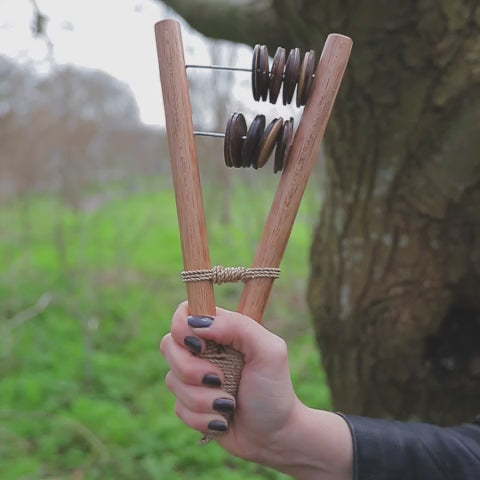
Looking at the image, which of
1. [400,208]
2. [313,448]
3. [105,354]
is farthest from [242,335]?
[105,354]

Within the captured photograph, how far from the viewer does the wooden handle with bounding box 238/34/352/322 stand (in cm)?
81

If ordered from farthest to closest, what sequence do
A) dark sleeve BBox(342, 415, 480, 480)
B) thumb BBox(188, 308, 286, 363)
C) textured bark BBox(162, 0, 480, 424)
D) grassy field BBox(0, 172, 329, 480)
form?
grassy field BBox(0, 172, 329, 480), textured bark BBox(162, 0, 480, 424), dark sleeve BBox(342, 415, 480, 480), thumb BBox(188, 308, 286, 363)

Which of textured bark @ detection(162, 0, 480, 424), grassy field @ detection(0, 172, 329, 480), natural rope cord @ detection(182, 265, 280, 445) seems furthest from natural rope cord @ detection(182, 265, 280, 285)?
grassy field @ detection(0, 172, 329, 480)

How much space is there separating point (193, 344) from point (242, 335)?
65 mm

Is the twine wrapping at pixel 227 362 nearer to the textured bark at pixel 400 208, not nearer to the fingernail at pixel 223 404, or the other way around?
the fingernail at pixel 223 404

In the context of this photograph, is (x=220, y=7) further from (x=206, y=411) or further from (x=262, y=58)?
(x=206, y=411)

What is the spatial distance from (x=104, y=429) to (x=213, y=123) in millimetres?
2742

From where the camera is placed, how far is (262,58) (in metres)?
0.78

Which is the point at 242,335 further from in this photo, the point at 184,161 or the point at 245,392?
the point at 184,161

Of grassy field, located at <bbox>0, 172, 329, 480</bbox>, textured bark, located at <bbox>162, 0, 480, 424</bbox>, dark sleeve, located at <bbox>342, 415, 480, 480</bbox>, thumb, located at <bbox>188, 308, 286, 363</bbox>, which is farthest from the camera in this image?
grassy field, located at <bbox>0, 172, 329, 480</bbox>

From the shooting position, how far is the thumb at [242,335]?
2.45ft

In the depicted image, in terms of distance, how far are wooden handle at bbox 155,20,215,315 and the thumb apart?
29 millimetres

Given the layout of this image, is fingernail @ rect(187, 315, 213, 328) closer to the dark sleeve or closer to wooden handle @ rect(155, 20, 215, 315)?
wooden handle @ rect(155, 20, 215, 315)

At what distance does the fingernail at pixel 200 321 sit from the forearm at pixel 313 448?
0.64 feet
